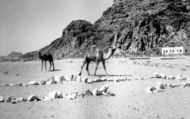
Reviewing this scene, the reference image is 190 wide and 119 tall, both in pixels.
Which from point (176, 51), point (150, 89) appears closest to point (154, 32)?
point (176, 51)

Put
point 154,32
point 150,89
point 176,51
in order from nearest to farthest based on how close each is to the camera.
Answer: point 150,89, point 176,51, point 154,32

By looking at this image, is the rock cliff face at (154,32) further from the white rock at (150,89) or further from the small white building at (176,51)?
the white rock at (150,89)

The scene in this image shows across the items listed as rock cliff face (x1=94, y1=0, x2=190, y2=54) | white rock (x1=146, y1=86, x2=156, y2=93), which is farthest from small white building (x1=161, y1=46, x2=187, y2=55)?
white rock (x1=146, y1=86, x2=156, y2=93)

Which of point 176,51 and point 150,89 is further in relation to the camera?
point 176,51

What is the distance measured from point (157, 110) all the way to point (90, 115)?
249 centimetres

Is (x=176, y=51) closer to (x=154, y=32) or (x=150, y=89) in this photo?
(x=154, y=32)

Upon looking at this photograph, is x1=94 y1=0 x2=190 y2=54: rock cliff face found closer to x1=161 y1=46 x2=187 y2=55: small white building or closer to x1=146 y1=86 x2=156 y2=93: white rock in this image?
x1=161 y1=46 x2=187 y2=55: small white building

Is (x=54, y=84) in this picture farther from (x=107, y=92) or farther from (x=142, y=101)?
(x=142, y=101)

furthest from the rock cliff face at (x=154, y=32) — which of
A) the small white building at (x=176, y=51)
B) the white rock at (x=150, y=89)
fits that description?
the white rock at (x=150, y=89)

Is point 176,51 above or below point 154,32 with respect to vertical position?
below

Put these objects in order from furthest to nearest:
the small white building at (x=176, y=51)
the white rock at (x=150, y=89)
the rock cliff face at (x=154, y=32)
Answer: the rock cliff face at (x=154, y=32), the small white building at (x=176, y=51), the white rock at (x=150, y=89)

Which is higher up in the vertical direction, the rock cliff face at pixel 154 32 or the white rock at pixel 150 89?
the rock cliff face at pixel 154 32

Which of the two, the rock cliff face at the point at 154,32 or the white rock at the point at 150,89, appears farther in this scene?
the rock cliff face at the point at 154,32

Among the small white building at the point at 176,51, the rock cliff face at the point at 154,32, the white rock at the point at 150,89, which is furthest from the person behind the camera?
the rock cliff face at the point at 154,32
